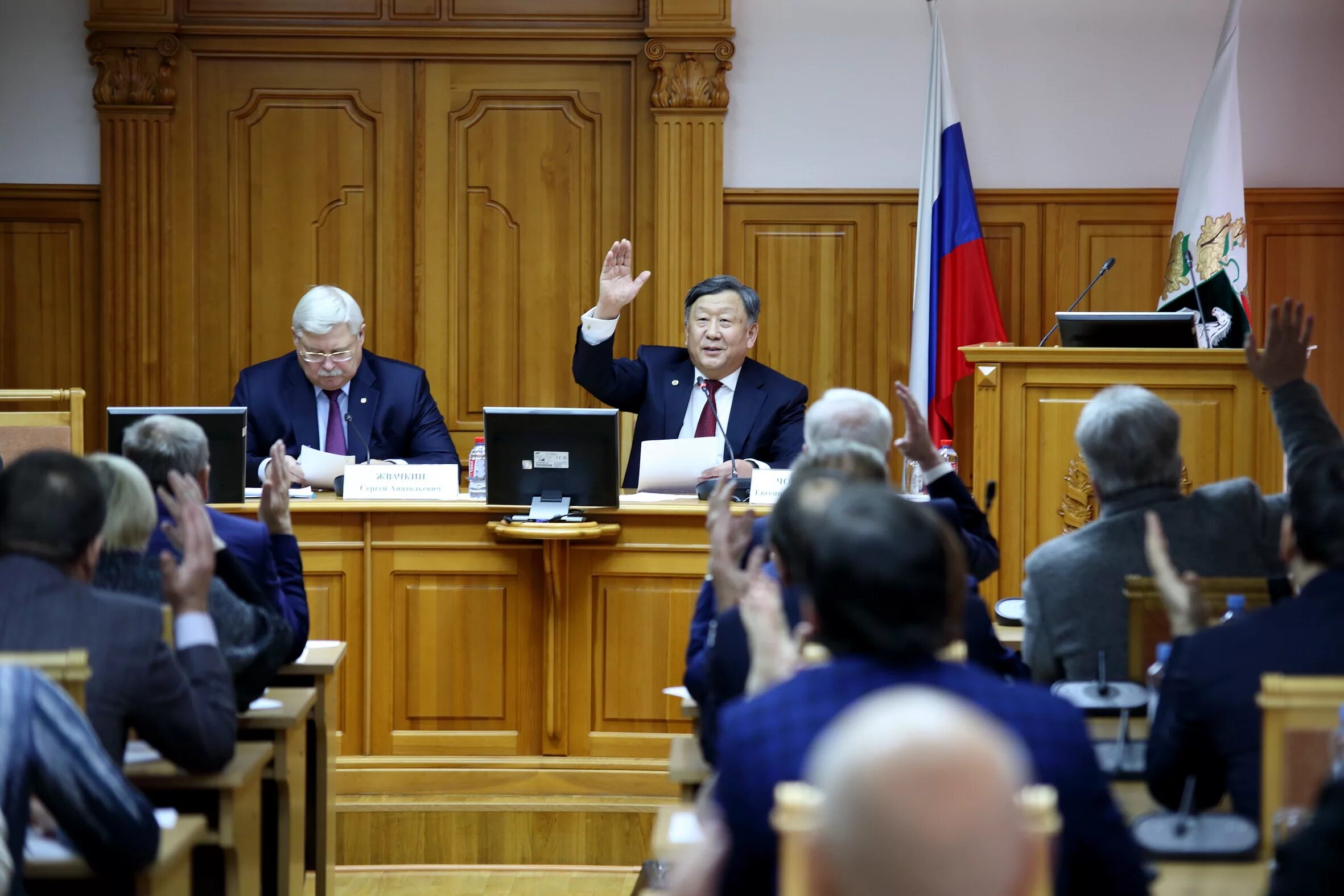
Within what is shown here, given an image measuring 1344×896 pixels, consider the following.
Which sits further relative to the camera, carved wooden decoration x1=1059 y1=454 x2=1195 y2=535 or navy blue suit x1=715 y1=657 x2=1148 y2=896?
carved wooden decoration x1=1059 y1=454 x2=1195 y2=535

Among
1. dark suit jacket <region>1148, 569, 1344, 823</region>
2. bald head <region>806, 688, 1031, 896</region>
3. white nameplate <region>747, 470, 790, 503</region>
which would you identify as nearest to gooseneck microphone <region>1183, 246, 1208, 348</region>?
white nameplate <region>747, 470, 790, 503</region>

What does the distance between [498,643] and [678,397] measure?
1346 mm

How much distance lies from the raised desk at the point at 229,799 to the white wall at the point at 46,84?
15.7 feet

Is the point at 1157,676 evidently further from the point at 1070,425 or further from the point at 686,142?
the point at 686,142

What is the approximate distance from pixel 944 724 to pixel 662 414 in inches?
180

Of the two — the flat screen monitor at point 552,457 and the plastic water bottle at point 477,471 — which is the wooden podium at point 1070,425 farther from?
the plastic water bottle at point 477,471

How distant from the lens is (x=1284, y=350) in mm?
3227

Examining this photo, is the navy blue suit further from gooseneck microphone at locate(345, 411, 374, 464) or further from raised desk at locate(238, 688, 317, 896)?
gooseneck microphone at locate(345, 411, 374, 464)

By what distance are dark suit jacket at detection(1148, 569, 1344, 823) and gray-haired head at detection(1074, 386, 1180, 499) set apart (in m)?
0.77

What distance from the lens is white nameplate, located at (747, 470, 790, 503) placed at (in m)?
4.76

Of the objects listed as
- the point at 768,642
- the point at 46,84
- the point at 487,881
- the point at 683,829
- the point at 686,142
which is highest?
the point at 46,84

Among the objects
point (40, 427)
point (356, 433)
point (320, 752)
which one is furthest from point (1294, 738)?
point (40, 427)

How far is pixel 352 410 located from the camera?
554cm

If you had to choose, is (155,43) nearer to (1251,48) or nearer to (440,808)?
(440,808)
